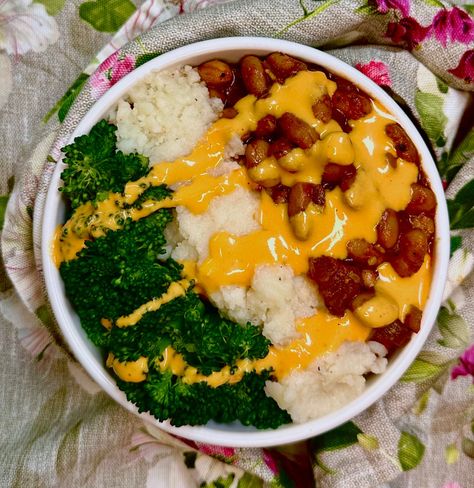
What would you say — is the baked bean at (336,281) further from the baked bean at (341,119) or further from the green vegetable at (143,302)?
the baked bean at (341,119)

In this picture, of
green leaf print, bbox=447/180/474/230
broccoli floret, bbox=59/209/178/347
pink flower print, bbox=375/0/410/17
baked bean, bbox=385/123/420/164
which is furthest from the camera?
green leaf print, bbox=447/180/474/230

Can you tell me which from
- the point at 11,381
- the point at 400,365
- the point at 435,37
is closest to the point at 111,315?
the point at 11,381

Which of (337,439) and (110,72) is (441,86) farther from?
(337,439)

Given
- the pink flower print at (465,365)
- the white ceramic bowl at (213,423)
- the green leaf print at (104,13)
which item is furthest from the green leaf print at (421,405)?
the green leaf print at (104,13)

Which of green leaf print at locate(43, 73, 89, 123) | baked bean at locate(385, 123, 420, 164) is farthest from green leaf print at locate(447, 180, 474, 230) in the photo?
green leaf print at locate(43, 73, 89, 123)

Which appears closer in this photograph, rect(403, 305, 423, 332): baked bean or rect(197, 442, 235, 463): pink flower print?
rect(403, 305, 423, 332): baked bean

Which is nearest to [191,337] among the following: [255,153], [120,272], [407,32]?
[120,272]

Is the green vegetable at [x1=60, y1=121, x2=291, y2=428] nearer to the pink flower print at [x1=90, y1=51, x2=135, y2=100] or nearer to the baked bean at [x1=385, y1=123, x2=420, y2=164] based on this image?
the pink flower print at [x1=90, y1=51, x2=135, y2=100]
